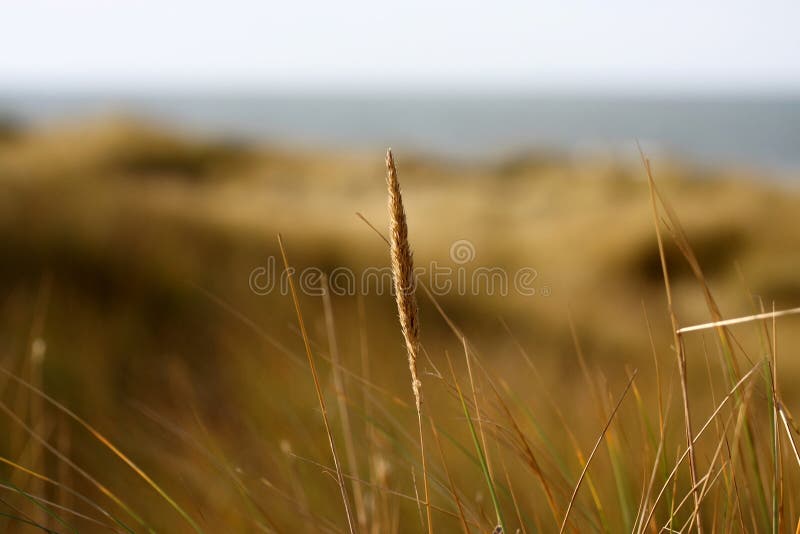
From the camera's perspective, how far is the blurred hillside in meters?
1.80

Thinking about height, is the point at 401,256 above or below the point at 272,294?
above

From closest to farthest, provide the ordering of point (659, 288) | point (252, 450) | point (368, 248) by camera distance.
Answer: point (252, 450)
point (368, 248)
point (659, 288)

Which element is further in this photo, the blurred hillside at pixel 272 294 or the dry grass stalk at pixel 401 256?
the blurred hillside at pixel 272 294

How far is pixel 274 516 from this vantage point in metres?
1.23

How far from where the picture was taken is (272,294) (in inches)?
103

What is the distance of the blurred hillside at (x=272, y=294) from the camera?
5.92 feet

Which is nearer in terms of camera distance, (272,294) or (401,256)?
(401,256)

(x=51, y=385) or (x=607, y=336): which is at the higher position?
(x=51, y=385)

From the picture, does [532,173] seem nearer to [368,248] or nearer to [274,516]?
[368,248]

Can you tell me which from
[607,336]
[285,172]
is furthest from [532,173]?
[607,336]

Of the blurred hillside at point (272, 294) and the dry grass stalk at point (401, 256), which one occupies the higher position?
the dry grass stalk at point (401, 256)

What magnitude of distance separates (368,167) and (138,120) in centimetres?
287

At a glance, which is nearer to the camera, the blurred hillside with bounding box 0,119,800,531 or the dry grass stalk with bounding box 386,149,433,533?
the dry grass stalk with bounding box 386,149,433,533

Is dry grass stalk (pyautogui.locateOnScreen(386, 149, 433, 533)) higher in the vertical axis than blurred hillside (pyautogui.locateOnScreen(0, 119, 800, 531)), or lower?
higher
